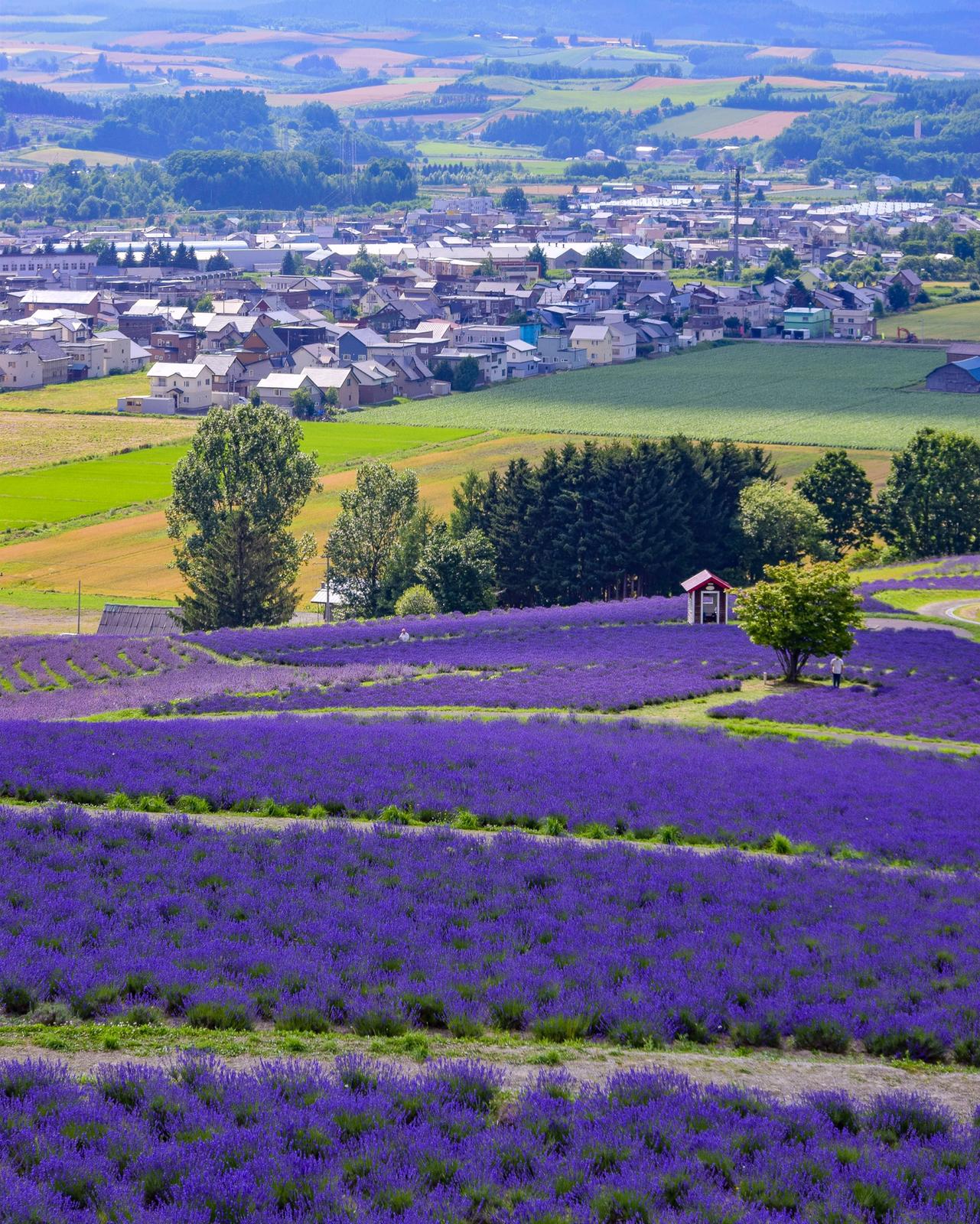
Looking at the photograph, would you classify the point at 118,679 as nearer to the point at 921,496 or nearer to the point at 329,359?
the point at 921,496

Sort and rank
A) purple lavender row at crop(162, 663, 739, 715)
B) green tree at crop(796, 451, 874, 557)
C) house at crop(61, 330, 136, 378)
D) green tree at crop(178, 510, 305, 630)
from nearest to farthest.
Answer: purple lavender row at crop(162, 663, 739, 715) → green tree at crop(178, 510, 305, 630) → green tree at crop(796, 451, 874, 557) → house at crop(61, 330, 136, 378)

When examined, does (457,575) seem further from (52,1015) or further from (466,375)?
(466,375)

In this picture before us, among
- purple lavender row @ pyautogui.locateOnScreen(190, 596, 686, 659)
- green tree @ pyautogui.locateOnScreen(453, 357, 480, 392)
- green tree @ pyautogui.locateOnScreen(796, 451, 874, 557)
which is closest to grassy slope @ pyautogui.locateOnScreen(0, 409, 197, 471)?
green tree @ pyautogui.locateOnScreen(453, 357, 480, 392)

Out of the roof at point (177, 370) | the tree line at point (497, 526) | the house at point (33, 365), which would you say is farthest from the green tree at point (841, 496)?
the house at point (33, 365)

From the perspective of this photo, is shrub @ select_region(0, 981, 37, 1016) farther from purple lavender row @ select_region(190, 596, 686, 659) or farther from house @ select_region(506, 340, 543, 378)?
house @ select_region(506, 340, 543, 378)

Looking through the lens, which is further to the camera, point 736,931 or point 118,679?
point 118,679

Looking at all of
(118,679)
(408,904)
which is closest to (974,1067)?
(408,904)
